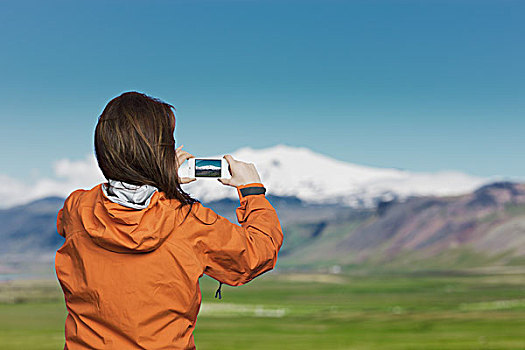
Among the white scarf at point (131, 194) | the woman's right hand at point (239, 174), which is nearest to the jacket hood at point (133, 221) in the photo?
the white scarf at point (131, 194)

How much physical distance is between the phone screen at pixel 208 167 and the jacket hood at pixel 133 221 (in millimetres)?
210

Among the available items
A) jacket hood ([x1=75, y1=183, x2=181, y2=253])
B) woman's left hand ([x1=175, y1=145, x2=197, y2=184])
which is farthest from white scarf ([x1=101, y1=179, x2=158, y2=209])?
woman's left hand ([x1=175, y1=145, x2=197, y2=184])

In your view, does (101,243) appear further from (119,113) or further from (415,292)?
(415,292)

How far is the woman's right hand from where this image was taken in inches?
123

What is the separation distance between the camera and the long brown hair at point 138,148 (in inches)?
113

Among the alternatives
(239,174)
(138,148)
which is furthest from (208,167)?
(138,148)

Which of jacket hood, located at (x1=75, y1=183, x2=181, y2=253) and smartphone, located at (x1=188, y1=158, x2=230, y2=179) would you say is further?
smartphone, located at (x1=188, y1=158, x2=230, y2=179)

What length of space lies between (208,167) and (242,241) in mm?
345

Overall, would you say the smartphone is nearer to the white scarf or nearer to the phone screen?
the phone screen

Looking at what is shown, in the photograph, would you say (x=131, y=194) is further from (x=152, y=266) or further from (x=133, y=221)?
(x=152, y=266)

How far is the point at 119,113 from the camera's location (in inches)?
116

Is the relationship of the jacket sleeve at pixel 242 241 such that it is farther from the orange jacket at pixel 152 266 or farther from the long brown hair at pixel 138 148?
the long brown hair at pixel 138 148

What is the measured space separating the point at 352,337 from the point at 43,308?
114 ft

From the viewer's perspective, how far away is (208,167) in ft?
10.2
